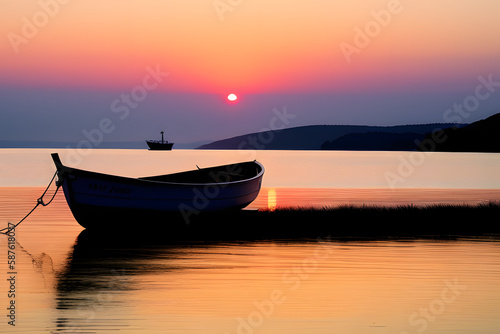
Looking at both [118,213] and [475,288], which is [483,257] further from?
[118,213]

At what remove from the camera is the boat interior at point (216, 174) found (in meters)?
32.5

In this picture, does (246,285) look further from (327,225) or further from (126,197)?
(327,225)

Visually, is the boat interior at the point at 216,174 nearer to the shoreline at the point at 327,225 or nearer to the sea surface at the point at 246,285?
the shoreline at the point at 327,225

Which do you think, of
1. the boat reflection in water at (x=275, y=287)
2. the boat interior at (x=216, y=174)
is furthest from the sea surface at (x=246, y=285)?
the boat interior at (x=216, y=174)

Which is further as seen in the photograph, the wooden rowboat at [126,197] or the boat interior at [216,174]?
the boat interior at [216,174]

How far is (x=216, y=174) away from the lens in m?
33.6

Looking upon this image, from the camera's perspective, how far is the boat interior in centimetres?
3247

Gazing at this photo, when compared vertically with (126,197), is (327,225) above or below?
below

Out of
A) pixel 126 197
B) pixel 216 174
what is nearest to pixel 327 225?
pixel 126 197

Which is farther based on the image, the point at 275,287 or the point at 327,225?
the point at 327,225

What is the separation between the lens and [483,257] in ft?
66.2

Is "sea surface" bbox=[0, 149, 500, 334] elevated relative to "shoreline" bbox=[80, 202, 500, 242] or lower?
elevated

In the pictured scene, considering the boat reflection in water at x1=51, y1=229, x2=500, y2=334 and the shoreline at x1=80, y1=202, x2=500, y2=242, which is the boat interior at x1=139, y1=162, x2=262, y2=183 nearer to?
the shoreline at x1=80, y1=202, x2=500, y2=242

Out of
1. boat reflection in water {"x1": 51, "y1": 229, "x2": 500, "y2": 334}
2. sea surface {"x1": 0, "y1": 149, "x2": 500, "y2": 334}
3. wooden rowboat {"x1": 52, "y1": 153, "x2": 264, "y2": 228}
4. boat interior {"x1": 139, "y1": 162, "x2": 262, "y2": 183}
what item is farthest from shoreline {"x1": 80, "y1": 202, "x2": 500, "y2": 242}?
boat interior {"x1": 139, "y1": 162, "x2": 262, "y2": 183}
